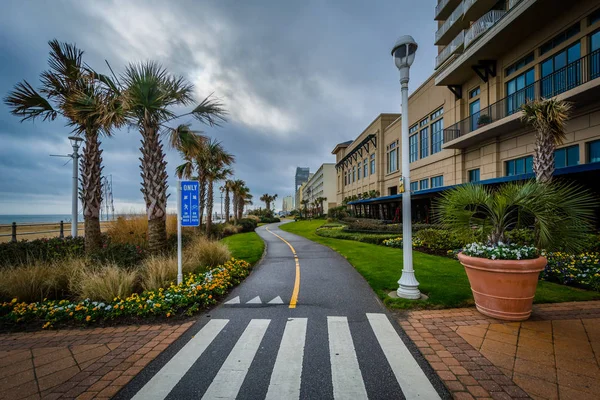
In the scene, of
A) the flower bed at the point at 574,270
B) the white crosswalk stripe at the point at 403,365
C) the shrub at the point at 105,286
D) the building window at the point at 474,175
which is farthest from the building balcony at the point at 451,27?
the shrub at the point at 105,286

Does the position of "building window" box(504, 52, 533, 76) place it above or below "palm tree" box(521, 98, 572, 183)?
above

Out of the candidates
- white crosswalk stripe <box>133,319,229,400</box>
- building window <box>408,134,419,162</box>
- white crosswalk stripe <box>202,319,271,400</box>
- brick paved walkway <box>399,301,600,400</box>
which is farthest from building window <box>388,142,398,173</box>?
white crosswalk stripe <box>133,319,229,400</box>

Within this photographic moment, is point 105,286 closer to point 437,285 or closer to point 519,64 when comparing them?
point 437,285

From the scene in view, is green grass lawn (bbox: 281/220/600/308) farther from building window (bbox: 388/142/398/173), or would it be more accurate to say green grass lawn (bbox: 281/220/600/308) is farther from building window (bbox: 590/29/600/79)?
building window (bbox: 388/142/398/173)

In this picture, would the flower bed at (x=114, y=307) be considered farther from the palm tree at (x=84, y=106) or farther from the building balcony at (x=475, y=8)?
the building balcony at (x=475, y=8)

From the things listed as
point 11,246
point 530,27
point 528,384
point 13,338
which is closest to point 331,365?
point 528,384

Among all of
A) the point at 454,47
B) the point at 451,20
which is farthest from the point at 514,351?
the point at 451,20

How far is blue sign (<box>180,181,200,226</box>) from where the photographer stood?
6484 mm

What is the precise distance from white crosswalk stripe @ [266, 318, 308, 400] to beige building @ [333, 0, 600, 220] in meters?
10.9

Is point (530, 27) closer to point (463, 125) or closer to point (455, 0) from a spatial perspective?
point (463, 125)

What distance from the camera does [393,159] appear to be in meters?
35.2

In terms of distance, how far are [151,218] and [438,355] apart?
858 centimetres

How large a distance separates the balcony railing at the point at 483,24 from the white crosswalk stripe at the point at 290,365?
22226 millimetres

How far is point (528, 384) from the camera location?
2.61m
